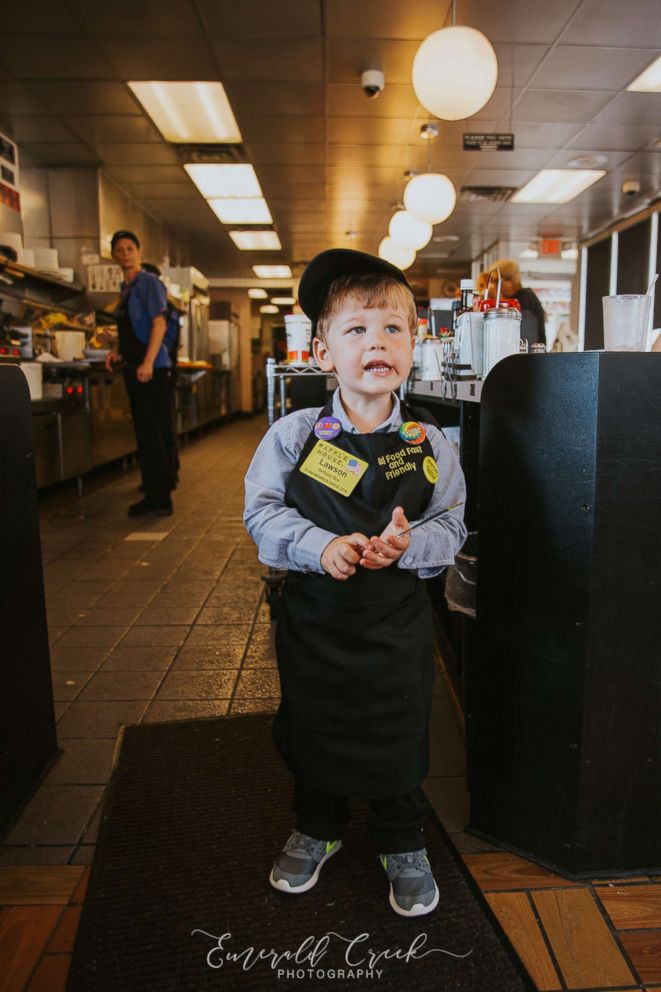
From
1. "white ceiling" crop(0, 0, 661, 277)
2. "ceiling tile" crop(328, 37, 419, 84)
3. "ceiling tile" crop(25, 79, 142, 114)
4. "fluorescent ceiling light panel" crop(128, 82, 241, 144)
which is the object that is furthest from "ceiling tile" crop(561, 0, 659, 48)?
"ceiling tile" crop(25, 79, 142, 114)

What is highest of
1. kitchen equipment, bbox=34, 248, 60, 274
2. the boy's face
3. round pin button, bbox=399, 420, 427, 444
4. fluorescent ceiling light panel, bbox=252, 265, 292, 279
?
fluorescent ceiling light panel, bbox=252, 265, 292, 279

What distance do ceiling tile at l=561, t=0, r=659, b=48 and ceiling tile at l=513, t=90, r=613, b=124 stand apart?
85cm

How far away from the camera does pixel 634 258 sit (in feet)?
32.7

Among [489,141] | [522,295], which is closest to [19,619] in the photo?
[522,295]

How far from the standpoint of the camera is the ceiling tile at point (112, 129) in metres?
6.26

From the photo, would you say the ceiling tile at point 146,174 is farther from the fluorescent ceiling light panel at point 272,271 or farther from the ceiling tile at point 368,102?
the fluorescent ceiling light panel at point 272,271

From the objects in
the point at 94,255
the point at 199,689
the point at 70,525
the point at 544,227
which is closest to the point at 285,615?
the point at 199,689

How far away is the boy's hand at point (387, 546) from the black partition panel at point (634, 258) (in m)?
9.72

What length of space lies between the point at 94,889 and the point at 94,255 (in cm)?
770

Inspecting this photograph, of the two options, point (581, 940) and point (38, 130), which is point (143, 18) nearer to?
point (38, 130)

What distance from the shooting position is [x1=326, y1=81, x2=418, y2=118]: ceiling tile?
5562 millimetres

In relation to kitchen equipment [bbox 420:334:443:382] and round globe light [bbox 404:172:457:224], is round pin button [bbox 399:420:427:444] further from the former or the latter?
round globe light [bbox 404:172:457:224]

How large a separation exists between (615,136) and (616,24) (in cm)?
235

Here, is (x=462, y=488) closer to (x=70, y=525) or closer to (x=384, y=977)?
(x=384, y=977)
